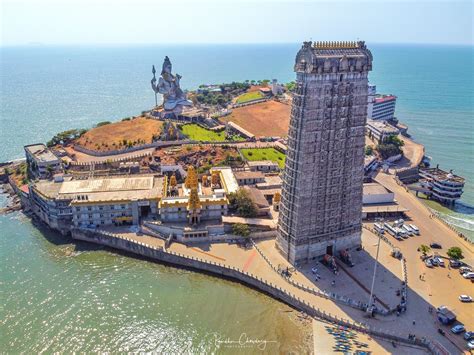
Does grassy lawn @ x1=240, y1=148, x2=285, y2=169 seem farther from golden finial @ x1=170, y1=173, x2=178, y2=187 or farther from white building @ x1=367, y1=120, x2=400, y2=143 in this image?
white building @ x1=367, y1=120, x2=400, y2=143

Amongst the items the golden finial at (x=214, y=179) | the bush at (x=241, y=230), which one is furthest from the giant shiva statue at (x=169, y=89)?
the bush at (x=241, y=230)

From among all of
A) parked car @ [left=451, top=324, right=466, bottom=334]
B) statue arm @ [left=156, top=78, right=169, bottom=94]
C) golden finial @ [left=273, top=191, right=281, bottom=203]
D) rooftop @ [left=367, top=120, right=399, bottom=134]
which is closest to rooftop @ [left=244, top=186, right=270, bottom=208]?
golden finial @ [left=273, top=191, right=281, bottom=203]

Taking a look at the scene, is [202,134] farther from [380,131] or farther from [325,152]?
[325,152]

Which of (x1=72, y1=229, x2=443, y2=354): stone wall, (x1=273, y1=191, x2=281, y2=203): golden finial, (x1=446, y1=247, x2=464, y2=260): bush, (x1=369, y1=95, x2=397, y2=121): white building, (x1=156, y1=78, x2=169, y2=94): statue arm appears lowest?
(x1=72, y1=229, x2=443, y2=354): stone wall

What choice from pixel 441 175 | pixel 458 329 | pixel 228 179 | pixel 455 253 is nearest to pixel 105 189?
pixel 228 179

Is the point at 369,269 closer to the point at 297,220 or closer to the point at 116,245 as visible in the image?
the point at 297,220
